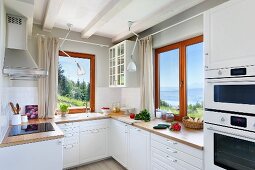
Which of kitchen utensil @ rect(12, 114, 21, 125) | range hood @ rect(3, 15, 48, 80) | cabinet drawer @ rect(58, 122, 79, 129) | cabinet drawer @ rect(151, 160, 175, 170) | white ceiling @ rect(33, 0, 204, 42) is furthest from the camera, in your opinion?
cabinet drawer @ rect(58, 122, 79, 129)

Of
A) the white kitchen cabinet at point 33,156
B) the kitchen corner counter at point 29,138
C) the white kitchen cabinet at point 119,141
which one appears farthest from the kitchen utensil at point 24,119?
the white kitchen cabinet at point 119,141

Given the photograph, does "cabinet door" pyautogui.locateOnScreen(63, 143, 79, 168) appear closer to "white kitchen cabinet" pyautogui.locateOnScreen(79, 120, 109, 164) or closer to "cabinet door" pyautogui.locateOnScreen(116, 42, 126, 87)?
"white kitchen cabinet" pyautogui.locateOnScreen(79, 120, 109, 164)

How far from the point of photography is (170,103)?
2910 millimetres

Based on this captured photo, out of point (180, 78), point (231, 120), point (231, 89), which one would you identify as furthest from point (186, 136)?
point (180, 78)

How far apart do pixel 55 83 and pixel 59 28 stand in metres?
1.11

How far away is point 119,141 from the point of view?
9.80 ft

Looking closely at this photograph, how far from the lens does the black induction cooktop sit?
6.88ft

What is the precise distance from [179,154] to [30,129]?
192 centimetres

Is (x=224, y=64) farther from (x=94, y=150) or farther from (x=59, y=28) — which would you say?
(x=59, y=28)

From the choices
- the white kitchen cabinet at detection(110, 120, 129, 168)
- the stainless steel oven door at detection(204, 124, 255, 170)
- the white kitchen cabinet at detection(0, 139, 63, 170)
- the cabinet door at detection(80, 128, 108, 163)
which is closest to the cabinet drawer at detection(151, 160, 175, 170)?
the stainless steel oven door at detection(204, 124, 255, 170)

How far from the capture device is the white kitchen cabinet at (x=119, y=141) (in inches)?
110

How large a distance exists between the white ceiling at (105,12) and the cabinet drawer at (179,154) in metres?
1.77

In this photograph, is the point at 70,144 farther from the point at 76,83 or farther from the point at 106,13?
the point at 106,13

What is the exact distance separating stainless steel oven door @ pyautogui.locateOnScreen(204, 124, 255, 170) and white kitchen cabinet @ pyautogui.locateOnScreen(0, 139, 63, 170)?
5.36 feet
